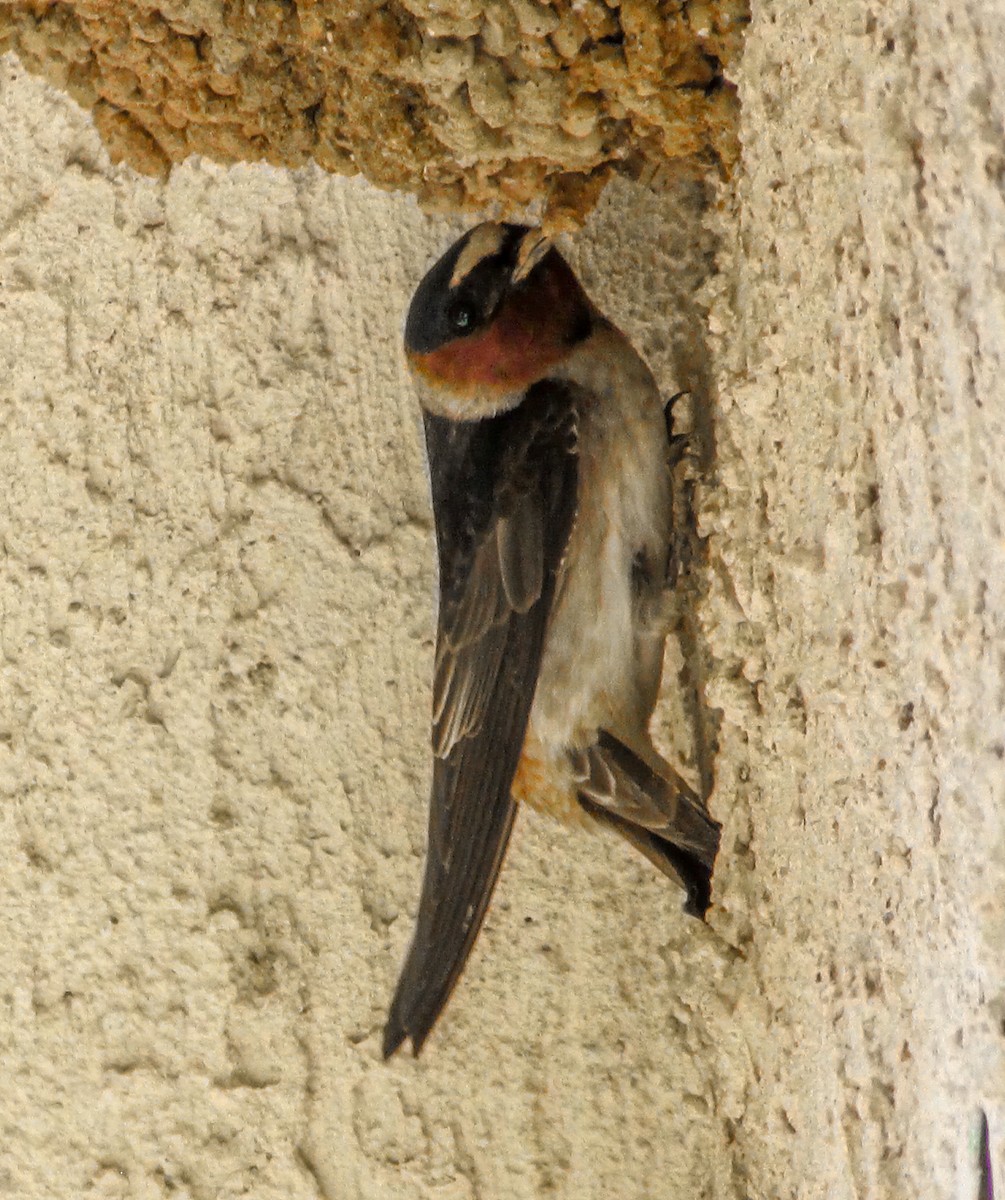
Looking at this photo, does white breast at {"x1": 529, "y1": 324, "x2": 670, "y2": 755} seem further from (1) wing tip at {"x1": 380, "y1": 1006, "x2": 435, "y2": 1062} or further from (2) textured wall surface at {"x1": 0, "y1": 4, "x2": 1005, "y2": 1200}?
(1) wing tip at {"x1": 380, "y1": 1006, "x2": 435, "y2": 1062}

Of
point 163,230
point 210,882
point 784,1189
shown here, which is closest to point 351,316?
point 163,230

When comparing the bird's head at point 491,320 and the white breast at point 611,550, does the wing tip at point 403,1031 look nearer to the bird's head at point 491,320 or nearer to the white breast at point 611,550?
the white breast at point 611,550

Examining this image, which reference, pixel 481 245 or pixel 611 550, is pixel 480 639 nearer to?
pixel 611 550

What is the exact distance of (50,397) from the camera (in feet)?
6.33

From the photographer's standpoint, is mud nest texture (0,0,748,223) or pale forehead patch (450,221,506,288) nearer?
mud nest texture (0,0,748,223)

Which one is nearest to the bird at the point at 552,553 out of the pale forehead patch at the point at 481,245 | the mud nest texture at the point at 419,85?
the pale forehead patch at the point at 481,245

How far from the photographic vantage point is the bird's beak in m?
1.85

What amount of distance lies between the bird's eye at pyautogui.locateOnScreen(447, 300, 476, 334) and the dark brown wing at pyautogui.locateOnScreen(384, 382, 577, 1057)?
112 mm

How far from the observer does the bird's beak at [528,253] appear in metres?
1.85

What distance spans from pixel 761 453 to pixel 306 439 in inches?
24.0

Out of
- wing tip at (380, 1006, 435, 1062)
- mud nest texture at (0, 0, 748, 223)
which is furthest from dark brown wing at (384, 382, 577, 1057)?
mud nest texture at (0, 0, 748, 223)

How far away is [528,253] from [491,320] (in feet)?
0.33

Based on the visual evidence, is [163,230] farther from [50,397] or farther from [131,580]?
[131,580]

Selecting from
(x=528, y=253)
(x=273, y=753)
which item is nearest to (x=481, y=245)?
(x=528, y=253)
